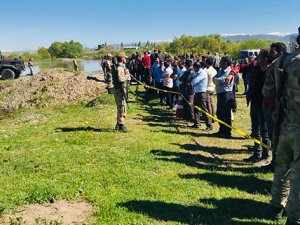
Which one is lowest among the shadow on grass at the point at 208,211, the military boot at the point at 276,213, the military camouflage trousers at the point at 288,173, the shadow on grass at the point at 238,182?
the shadow on grass at the point at 238,182

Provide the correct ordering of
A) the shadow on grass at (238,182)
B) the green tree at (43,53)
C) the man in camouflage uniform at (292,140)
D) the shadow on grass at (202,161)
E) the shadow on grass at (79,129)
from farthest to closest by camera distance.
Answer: the green tree at (43,53) → the shadow on grass at (79,129) → the shadow on grass at (202,161) → the shadow on grass at (238,182) → the man in camouflage uniform at (292,140)

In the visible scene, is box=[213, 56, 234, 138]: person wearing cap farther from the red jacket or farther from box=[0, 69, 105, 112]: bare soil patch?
box=[0, 69, 105, 112]: bare soil patch

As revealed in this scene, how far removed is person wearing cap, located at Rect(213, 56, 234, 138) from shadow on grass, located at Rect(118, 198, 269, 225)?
186 inches

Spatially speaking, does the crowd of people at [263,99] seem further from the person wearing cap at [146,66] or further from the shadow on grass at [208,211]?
the person wearing cap at [146,66]

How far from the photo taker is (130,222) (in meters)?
5.01

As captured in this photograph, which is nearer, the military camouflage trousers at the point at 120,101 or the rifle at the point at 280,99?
the rifle at the point at 280,99

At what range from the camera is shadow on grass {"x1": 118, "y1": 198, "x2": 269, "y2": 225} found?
504 centimetres

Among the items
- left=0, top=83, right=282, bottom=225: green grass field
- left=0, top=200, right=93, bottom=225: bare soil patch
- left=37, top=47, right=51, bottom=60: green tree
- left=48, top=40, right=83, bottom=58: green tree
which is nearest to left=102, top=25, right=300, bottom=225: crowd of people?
left=0, top=83, right=282, bottom=225: green grass field

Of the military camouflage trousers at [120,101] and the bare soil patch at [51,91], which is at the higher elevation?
the military camouflage trousers at [120,101]

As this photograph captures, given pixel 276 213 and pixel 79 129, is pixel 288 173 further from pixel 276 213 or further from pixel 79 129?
pixel 79 129

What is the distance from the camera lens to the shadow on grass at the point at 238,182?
246 inches

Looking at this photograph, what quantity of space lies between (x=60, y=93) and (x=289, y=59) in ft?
54.9

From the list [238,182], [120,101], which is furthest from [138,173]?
[120,101]

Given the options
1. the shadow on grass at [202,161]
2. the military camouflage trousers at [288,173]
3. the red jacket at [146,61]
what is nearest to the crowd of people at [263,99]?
the military camouflage trousers at [288,173]
